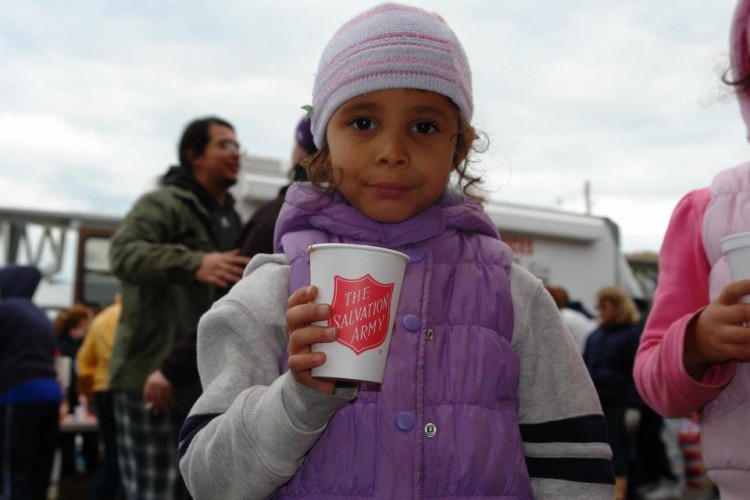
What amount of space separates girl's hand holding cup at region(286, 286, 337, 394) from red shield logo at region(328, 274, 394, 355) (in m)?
0.02

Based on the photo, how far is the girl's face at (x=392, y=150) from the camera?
5.16ft

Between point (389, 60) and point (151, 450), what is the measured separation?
2723 mm

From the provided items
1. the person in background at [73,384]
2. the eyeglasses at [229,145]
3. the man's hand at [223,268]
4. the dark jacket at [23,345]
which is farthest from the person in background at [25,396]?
the man's hand at [223,268]

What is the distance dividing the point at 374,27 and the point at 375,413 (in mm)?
759

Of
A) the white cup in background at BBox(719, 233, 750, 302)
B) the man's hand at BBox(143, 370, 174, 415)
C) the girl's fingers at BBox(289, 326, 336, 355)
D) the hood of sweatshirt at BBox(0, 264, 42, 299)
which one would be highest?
the hood of sweatshirt at BBox(0, 264, 42, 299)

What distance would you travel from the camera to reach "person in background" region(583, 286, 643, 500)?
7586 millimetres

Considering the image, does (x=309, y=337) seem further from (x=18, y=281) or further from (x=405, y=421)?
(x=18, y=281)

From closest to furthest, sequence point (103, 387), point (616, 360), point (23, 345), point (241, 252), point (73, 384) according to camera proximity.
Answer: point (241, 252)
point (23, 345)
point (103, 387)
point (616, 360)
point (73, 384)

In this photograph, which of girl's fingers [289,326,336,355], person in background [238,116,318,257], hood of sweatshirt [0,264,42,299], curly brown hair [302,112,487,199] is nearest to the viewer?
girl's fingers [289,326,336,355]

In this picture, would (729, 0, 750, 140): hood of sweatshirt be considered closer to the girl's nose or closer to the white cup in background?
the white cup in background

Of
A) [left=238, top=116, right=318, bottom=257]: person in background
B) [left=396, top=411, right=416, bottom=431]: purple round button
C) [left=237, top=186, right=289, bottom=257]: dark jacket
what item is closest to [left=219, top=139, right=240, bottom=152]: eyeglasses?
[left=238, top=116, right=318, bottom=257]: person in background

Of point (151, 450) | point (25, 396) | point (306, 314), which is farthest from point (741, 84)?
point (25, 396)

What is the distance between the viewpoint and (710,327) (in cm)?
Answer: 162

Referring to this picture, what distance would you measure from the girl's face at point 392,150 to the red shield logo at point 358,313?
1.11 feet
